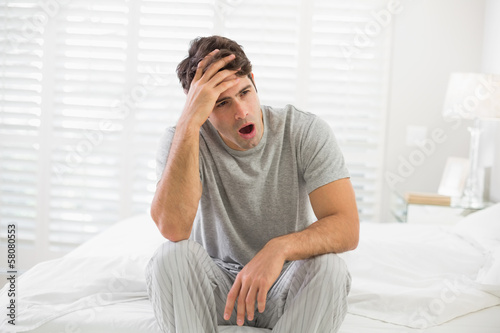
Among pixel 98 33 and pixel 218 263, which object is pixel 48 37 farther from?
pixel 218 263

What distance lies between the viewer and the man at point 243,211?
1.28 m

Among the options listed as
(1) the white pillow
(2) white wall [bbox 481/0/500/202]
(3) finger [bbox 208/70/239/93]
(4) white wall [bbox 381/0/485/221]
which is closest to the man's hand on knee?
(3) finger [bbox 208/70/239/93]

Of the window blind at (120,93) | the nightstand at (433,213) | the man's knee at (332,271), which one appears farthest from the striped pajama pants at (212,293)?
the window blind at (120,93)

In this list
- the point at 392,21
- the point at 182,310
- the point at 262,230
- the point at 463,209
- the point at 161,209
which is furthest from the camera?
the point at 392,21

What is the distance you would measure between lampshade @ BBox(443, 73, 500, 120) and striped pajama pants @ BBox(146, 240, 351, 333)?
5.85 ft

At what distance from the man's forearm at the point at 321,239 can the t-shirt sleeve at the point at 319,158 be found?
0.40 ft

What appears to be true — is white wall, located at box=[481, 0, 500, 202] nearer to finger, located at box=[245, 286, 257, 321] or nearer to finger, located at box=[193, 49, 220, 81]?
finger, located at box=[193, 49, 220, 81]

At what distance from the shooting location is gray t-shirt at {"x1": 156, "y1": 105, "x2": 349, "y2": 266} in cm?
158

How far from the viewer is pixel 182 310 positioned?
4.20ft

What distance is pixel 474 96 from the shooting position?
2771 mm

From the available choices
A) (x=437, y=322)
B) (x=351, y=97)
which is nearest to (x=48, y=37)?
(x=351, y=97)

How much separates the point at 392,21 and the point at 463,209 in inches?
51.3

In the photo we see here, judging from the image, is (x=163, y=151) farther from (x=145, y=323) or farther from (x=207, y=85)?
(x=145, y=323)

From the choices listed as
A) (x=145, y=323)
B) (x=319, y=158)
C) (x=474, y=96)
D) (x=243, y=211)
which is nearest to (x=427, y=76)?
(x=474, y=96)
